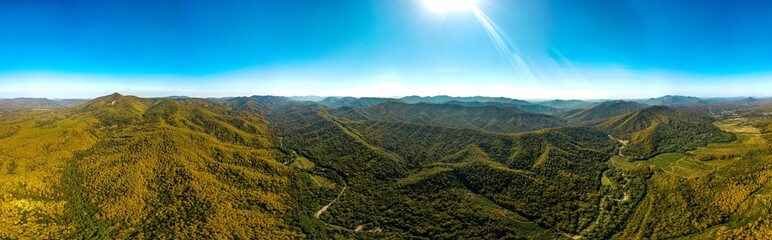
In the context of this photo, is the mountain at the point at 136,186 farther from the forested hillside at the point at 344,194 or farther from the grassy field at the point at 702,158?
the grassy field at the point at 702,158

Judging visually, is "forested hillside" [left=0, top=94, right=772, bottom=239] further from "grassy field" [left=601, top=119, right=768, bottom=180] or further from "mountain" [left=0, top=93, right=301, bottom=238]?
"grassy field" [left=601, top=119, right=768, bottom=180]

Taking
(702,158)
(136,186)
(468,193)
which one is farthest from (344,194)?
(702,158)

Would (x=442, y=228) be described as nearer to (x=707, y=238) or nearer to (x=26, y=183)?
(x=707, y=238)

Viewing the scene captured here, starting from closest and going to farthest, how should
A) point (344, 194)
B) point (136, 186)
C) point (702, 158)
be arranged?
point (136, 186) → point (344, 194) → point (702, 158)

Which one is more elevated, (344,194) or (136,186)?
(136,186)

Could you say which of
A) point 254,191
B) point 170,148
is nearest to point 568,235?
point 254,191

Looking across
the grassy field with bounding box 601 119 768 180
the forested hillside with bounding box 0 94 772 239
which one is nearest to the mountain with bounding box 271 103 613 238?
the forested hillside with bounding box 0 94 772 239

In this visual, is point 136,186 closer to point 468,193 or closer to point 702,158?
point 468,193

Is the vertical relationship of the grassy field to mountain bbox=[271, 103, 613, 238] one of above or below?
above
